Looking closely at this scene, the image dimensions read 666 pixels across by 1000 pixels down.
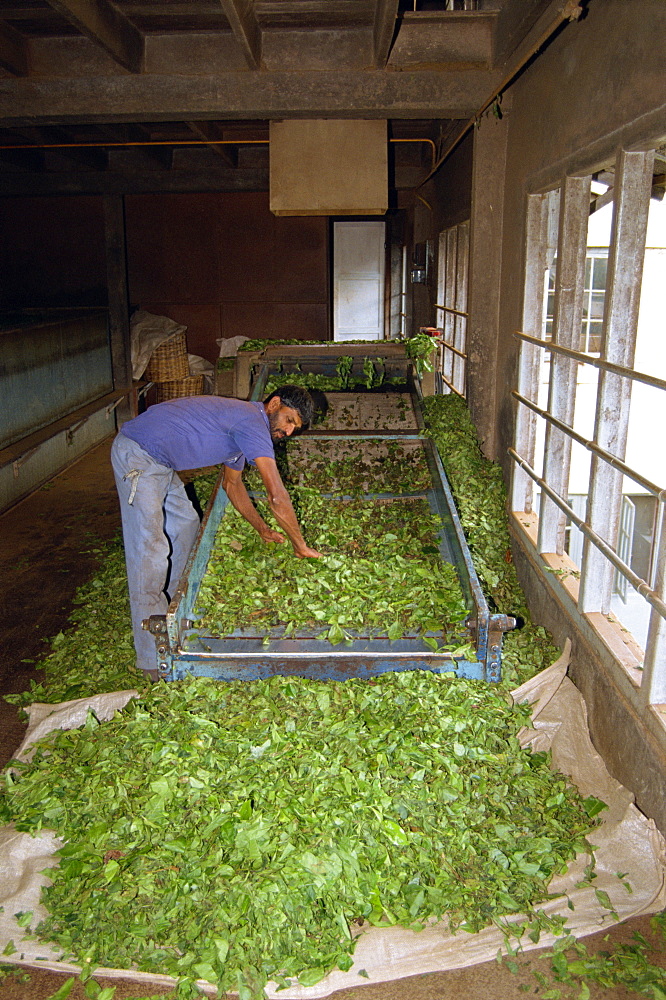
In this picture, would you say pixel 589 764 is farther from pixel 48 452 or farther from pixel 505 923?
pixel 48 452

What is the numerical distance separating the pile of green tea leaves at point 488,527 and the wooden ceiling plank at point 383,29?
3.08 m

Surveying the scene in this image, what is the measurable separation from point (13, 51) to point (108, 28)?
3.09 feet

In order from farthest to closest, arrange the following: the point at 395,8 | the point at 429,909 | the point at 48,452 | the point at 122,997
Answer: the point at 48,452
the point at 395,8
the point at 429,909
the point at 122,997

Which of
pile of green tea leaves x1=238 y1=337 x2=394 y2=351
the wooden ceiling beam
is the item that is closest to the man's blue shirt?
the wooden ceiling beam

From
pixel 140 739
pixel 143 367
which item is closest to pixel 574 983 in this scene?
pixel 140 739

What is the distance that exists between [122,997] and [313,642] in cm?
155

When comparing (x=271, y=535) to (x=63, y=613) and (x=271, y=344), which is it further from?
(x=271, y=344)

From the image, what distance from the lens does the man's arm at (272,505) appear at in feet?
13.5

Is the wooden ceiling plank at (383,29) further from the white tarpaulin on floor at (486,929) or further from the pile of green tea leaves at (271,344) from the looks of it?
the white tarpaulin on floor at (486,929)

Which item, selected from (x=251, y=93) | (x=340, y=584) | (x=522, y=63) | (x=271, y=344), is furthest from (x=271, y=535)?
(x=271, y=344)

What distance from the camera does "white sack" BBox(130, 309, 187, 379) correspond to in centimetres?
1198

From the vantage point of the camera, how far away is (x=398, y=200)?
44.9ft

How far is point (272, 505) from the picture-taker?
418 cm

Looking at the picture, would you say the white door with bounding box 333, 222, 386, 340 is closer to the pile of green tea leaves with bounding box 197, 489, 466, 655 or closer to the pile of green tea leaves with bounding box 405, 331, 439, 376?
the pile of green tea leaves with bounding box 405, 331, 439, 376
